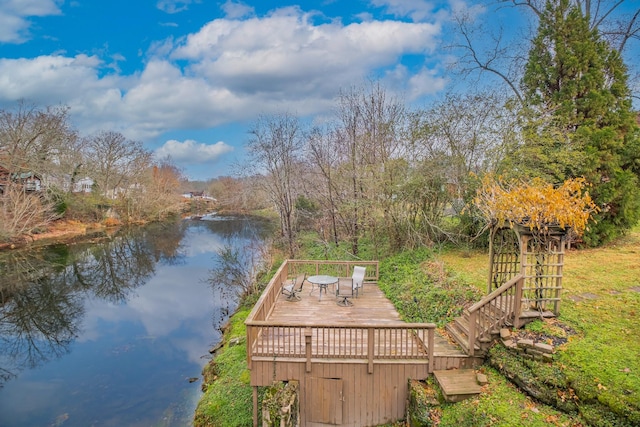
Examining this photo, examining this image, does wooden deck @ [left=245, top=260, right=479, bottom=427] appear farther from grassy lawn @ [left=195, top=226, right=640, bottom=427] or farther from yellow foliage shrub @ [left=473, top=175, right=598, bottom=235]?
yellow foliage shrub @ [left=473, top=175, right=598, bottom=235]

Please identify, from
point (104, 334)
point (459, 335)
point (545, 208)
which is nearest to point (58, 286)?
point (104, 334)

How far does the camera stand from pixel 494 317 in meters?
6.27

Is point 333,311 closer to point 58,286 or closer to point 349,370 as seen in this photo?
point 349,370

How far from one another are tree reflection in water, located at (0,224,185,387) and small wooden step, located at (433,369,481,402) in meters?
12.2

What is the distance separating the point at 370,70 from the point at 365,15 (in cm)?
277

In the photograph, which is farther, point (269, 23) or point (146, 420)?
point (269, 23)

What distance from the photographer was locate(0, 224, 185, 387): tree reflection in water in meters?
11.5

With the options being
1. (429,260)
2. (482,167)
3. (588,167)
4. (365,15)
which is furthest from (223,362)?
(365,15)

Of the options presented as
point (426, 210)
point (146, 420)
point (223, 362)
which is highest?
point (426, 210)

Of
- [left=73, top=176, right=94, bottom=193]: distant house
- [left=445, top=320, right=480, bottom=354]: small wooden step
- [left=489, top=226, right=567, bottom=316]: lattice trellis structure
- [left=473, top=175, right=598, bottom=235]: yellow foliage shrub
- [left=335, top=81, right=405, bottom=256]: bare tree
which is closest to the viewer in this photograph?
[left=473, top=175, right=598, bottom=235]: yellow foliage shrub

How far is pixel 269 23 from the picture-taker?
44.0 ft

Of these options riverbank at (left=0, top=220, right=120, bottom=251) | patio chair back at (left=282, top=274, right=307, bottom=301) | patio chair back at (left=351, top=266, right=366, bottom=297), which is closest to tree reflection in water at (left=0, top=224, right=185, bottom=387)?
riverbank at (left=0, top=220, right=120, bottom=251)

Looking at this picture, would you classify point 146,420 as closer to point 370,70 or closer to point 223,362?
point 223,362

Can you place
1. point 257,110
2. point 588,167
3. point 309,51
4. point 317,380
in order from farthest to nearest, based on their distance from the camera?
point 257,110
point 309,51
point 588,167
point 317,380
